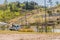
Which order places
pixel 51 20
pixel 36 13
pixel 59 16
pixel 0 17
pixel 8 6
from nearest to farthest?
pixel 0 17
pixel 8 6
pixel 51 20
pixel 59 16
pixel 36 13

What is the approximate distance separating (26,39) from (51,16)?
38622 millimetres

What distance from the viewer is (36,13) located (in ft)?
182

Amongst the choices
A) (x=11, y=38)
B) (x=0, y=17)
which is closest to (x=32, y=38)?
(x=11, y=38)

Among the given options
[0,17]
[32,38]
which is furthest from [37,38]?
[0,17]

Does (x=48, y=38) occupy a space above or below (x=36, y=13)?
above

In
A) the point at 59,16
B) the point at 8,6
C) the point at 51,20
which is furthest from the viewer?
the point at 59,16

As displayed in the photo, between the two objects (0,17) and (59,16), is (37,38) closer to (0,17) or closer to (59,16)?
(0,17)

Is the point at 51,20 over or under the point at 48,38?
under

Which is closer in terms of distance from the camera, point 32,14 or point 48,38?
point 48,38

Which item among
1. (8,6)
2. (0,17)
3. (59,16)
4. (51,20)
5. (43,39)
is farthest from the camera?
(59,16)

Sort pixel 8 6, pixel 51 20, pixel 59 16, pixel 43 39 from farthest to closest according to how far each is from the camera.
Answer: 1. pixel 59 16
2. pixel 51 20
3. pixel 8 6
4. pixel 43 39

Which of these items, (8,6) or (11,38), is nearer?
(11,38)

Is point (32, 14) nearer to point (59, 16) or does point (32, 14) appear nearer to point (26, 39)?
point (59, 16)

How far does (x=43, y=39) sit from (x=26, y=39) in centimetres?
87
